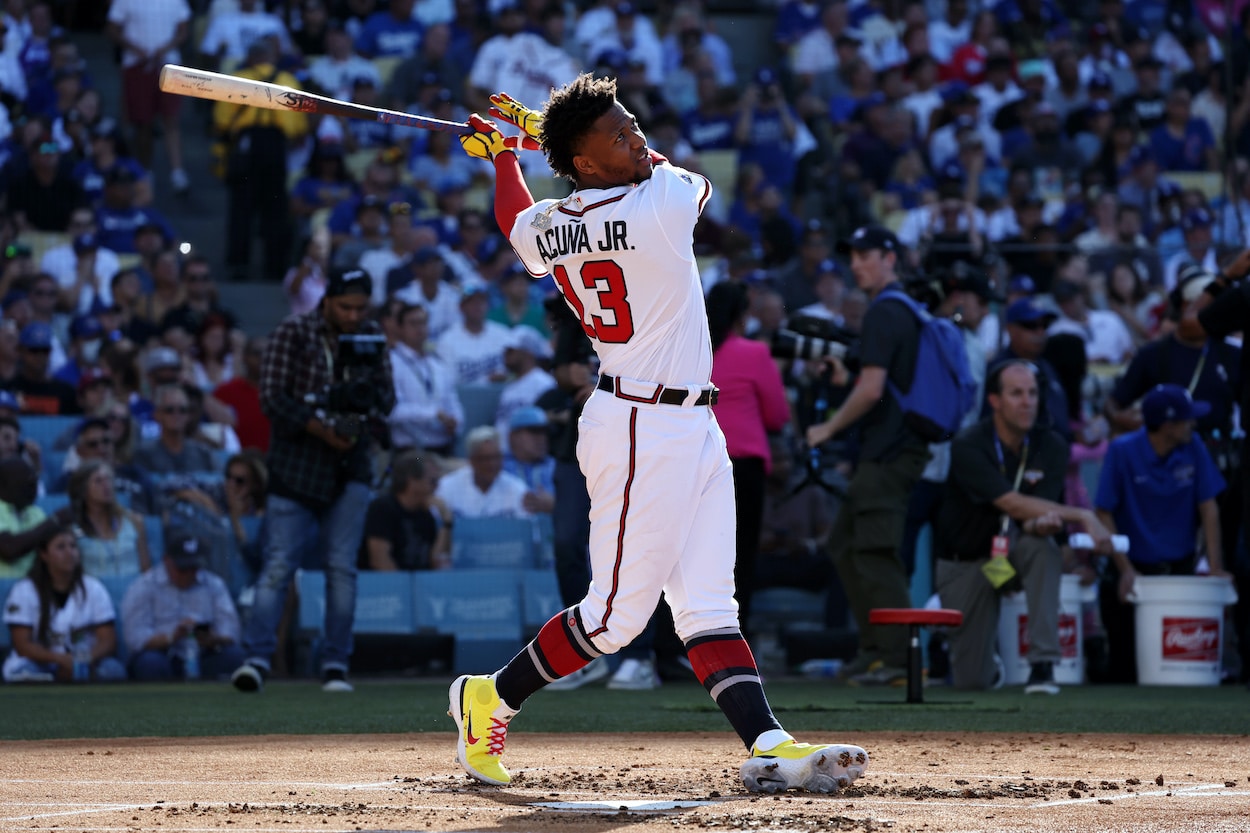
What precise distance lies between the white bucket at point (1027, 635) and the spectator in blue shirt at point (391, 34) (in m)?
9.73

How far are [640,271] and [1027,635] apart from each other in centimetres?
577

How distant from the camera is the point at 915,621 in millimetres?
8352

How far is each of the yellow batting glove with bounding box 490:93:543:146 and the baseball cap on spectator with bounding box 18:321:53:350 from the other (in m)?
7.59

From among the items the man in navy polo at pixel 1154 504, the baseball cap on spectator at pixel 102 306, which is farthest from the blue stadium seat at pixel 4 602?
the man in navy polo at pixel 1154 504

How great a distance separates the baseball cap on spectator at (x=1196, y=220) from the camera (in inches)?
619

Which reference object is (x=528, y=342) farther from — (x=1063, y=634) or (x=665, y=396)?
(x=665, y=396)

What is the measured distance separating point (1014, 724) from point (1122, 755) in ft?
4.24

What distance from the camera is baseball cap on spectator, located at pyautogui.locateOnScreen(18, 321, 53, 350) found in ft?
42.1

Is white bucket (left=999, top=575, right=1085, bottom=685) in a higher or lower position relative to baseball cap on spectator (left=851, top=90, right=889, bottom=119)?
lower

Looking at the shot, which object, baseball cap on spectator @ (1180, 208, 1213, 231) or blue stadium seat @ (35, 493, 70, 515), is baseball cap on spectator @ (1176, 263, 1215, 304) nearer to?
baseball cap on spectator @ (1180, 208, 1213, 231)

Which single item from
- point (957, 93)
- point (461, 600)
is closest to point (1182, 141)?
point (957, 93)

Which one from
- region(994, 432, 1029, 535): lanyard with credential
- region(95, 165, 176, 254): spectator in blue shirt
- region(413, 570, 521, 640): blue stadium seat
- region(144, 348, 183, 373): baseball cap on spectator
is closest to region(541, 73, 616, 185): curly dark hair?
region(994, 432, 1029, 535): lanyard with credential

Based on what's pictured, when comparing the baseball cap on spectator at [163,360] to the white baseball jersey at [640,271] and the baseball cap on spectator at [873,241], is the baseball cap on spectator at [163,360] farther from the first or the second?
the white baseball jersey at [640,271]

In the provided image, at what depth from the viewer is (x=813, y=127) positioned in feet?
58.3
